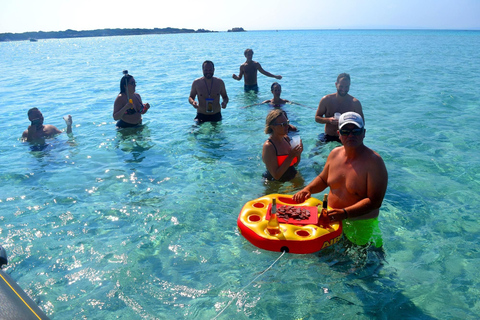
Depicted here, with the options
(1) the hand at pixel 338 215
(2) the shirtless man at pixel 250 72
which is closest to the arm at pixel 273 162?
(1) the hand at pixel 338 215

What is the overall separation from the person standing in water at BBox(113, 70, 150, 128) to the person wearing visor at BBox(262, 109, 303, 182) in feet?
14.7

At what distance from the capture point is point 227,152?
25.8 feet

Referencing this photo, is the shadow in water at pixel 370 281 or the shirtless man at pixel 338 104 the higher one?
the shirtless man at pixel 338 104

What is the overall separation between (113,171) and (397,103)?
1005 cm

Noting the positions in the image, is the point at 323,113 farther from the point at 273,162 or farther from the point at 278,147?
the point at 273,162

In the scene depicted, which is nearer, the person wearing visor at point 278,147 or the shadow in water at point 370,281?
the shadow in water at point 370,281

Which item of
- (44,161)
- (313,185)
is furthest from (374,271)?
(44,161)

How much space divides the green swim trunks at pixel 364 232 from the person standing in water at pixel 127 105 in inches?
249

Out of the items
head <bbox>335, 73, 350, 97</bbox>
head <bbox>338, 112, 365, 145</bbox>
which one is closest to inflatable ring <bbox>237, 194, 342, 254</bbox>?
head <bbox>338, 112, 365, 145</bbox>

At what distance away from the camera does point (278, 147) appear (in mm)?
5180

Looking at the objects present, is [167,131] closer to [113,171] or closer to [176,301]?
[113,171]

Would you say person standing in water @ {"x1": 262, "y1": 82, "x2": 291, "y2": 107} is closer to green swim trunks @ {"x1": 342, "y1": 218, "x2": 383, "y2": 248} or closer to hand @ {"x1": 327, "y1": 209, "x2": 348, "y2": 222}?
green swim trunks @ {"x1": 342, "y1": 218, "x2": 383, "y2": 248}

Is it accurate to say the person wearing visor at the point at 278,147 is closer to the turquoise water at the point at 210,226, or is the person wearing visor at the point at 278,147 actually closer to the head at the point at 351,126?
the turquoise water at the point at 210,226

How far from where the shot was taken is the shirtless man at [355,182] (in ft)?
10.7
